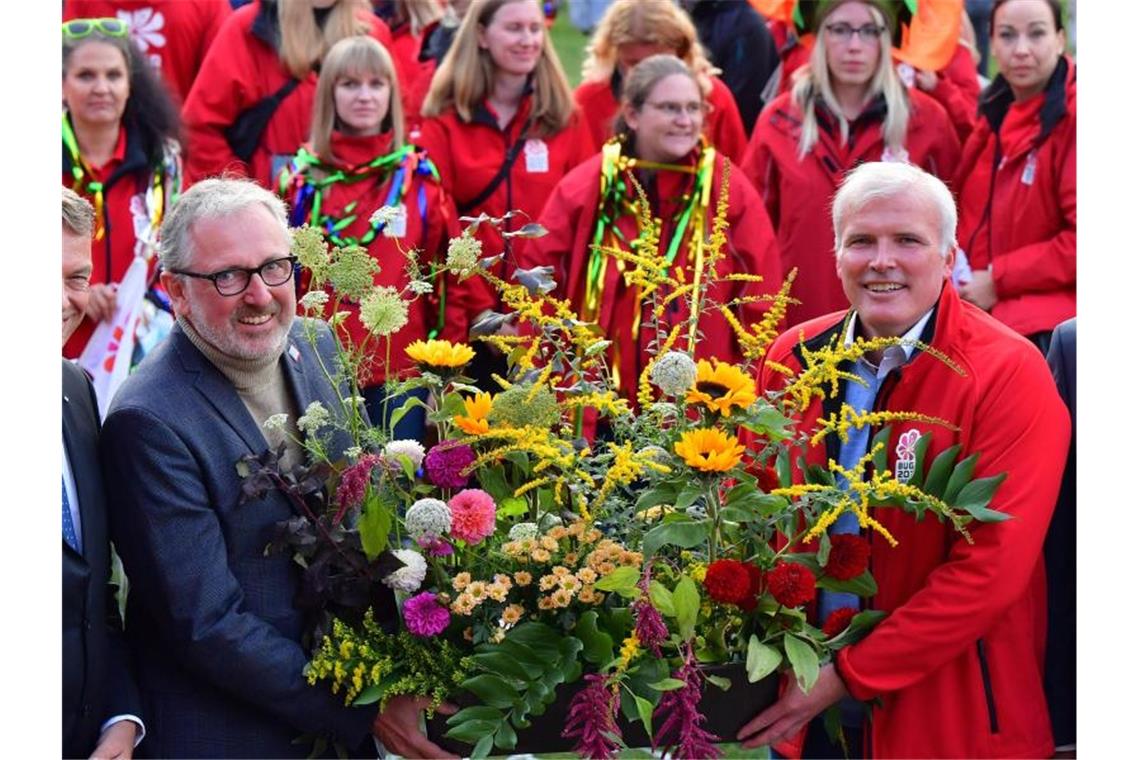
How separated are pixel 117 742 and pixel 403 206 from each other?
327 cm

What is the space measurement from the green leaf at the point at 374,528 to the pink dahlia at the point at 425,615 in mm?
128

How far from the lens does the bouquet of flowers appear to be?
3082 mm

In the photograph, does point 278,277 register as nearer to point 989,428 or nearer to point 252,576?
point 252,576

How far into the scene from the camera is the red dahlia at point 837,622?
338 centimetres

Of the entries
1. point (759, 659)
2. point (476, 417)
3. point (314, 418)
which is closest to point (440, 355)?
point (476, 417)

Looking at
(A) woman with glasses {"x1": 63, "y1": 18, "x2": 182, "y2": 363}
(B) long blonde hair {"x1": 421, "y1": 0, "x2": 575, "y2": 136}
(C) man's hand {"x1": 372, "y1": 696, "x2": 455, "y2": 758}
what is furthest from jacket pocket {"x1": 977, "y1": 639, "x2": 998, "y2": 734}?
(A) woman with glasses {"x1": 63, "y1": 18, "x2": 182, "y2": 363}

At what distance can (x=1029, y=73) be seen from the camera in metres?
6.47

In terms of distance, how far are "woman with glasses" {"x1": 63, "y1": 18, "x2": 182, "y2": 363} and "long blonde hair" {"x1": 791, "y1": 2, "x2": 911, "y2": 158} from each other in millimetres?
2474

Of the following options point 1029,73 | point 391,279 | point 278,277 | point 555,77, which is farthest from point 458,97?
point 278,277

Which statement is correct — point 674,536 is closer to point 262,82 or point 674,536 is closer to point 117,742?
point 117,742

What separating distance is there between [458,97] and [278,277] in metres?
3.57

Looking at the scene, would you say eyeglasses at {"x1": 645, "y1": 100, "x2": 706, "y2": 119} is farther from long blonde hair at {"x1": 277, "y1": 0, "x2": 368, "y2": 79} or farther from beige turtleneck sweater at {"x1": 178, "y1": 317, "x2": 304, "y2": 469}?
beige turtleneck sweater at {"x1": 178, "y1": 317, "x2": 304, "y2": 469}

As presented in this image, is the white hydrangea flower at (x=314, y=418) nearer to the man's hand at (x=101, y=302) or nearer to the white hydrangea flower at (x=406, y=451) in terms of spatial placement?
the white hydrangea flower at (x=406, y=451)

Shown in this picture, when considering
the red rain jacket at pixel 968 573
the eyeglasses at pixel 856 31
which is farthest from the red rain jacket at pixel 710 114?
the red rain jacket at pixel 968 573
